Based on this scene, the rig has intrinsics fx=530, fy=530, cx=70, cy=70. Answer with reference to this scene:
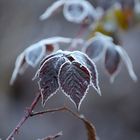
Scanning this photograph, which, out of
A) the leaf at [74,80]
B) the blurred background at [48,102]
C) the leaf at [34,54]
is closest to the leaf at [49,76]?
the leaf at [74,80]

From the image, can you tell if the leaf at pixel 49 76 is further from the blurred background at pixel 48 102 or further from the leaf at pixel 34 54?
the blurred background at pixel 48 102

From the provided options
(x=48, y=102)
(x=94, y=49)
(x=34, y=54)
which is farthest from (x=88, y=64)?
(x=48, y=102)

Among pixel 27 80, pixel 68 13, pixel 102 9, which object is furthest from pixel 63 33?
pixel 68 13

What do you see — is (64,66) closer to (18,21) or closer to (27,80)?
(18,21)

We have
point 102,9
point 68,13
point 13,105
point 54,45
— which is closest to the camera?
point 54,45

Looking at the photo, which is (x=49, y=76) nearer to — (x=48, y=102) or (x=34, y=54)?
(x=34, y=54)
